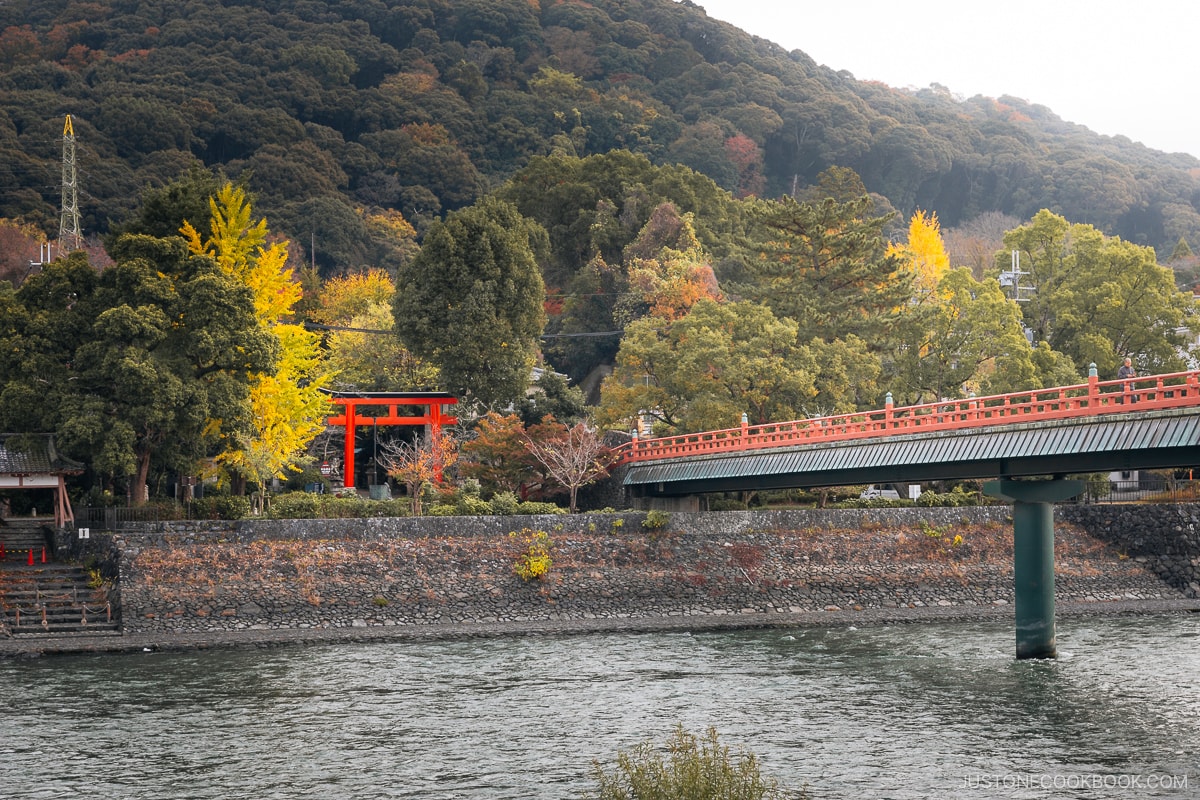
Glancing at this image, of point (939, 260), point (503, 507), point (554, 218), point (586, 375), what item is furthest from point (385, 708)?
point (939, 260)

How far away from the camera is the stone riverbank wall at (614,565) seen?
136 feet

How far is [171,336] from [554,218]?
44360 millimetres

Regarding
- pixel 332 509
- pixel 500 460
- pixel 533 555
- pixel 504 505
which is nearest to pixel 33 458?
pixel 332 509

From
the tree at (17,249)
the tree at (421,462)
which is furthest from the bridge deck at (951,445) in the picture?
the tree at (17,249)

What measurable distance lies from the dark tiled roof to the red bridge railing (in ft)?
71.9

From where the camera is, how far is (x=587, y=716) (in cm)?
2892

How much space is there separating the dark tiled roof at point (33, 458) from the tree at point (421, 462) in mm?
12015

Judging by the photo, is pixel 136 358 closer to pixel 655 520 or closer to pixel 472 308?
pixel 655 520

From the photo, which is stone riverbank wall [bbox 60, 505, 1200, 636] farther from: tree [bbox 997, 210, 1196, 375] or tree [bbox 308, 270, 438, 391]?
tree [bbox 308, 270, 438, 391]

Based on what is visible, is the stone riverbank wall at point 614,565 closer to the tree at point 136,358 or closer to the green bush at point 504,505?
the green bush at point 504,505

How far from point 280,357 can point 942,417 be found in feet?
77.1

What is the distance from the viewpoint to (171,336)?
45.6m

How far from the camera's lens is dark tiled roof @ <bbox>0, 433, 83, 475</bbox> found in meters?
44.2

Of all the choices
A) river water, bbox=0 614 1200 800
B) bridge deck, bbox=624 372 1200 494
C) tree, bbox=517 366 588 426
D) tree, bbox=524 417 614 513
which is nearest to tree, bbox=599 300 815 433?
bridge deck, bbox=624 372 1200 494
